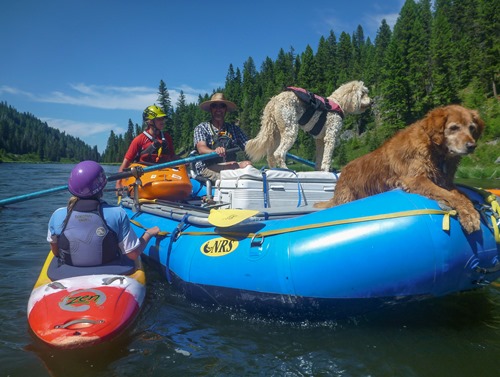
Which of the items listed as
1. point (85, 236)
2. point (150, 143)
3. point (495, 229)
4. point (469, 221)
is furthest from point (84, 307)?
point (150, 143)

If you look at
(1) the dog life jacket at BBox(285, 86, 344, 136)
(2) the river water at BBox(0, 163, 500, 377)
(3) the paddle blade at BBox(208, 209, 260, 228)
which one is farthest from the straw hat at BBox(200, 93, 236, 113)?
(2) the river water at BBox(0, 163, 500, 377)

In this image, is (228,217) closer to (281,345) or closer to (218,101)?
(281,345)

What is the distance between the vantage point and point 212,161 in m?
8.15

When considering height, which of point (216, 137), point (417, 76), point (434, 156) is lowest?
point (434, 156)

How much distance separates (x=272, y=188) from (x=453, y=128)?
279 centimetres

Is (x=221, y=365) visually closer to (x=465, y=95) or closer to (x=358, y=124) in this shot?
(x=465, y=95)

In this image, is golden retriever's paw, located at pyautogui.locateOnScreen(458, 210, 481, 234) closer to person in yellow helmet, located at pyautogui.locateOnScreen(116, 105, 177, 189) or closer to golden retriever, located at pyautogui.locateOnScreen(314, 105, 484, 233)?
golden retriever, located at pyautogui.locateOnScreen(314, 105, 484, 233)

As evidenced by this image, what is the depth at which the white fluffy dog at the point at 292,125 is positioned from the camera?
6.71m

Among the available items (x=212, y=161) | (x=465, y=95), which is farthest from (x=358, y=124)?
(x=212, y=161)

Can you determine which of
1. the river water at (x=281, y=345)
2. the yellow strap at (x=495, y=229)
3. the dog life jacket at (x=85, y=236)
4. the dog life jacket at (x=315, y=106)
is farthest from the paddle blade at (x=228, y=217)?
the dog life jacket at (x=315, y=106)

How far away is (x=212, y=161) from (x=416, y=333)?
5.45 metres

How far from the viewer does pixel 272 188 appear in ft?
19.1

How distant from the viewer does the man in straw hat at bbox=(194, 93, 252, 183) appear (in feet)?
25.8

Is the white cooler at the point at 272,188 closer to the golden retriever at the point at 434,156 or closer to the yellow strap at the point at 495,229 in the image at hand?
the golden retriever at the point at 434,156
